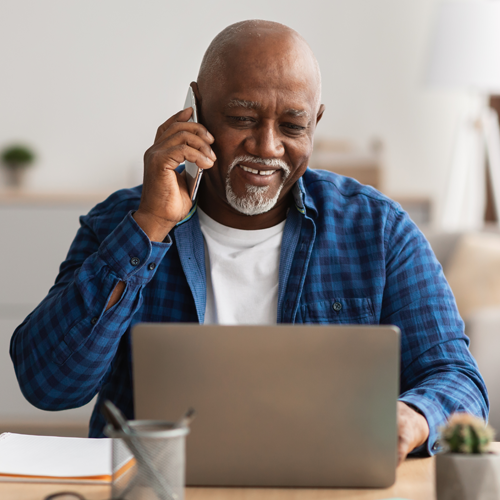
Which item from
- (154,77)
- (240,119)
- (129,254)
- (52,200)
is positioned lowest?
(52,200)

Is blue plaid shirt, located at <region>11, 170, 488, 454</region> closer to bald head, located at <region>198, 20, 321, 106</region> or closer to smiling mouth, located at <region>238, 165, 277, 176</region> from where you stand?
smiling mouth, located at <region>238, 165, 277, 176</region>

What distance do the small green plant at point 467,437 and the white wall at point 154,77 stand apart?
3020mm

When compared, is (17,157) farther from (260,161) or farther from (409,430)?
(409,430)

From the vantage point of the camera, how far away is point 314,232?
Result: 1.38 metres

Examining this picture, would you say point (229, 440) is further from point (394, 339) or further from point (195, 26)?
point (195, 26)

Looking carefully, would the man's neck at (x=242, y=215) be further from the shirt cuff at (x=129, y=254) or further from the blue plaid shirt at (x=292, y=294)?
the shirt cuff at (x=129, y=254)

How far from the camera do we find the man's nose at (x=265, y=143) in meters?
1.30

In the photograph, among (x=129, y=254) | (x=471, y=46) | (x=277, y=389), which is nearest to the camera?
(x=277, y=389)

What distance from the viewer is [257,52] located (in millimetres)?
1303

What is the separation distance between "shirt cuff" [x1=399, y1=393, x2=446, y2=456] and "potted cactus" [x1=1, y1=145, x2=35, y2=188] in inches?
119

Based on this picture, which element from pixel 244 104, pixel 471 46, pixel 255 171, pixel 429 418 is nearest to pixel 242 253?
pixel 255 171

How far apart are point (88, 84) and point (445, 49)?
1812 millimetres

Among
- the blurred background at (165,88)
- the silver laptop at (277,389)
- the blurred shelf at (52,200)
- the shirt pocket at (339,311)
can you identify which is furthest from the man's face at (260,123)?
the blurred background at (165,88)

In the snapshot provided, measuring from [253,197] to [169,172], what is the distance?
18cm
